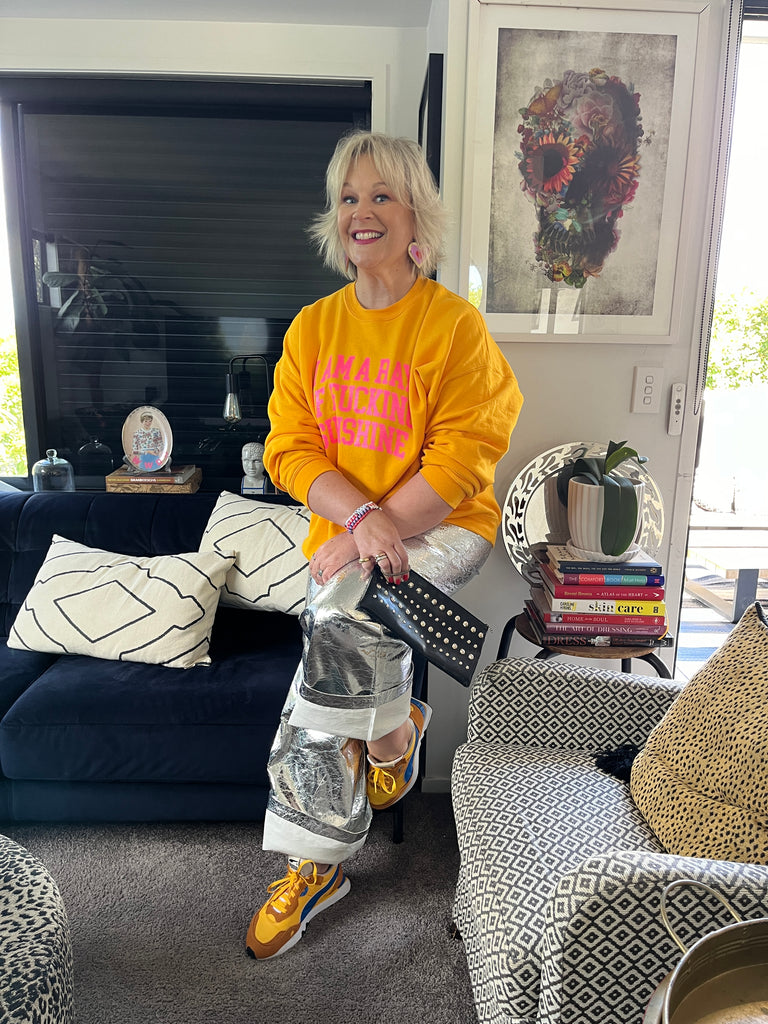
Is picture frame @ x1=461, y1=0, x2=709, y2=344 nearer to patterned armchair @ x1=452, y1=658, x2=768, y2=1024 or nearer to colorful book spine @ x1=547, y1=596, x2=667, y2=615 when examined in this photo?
colorful book spine @ x1=547, y1=596, x2=667, y2=615

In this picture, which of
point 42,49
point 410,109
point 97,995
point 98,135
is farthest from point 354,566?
point 42,49

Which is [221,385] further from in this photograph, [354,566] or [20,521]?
[354,566]

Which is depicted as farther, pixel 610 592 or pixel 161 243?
pixel 161 243

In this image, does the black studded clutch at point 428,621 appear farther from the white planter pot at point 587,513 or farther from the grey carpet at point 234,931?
the grey carpet at point 234,931

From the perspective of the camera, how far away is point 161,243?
265cm

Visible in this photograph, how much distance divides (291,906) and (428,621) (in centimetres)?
69

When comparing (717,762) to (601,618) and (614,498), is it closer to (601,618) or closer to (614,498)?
(601,618)

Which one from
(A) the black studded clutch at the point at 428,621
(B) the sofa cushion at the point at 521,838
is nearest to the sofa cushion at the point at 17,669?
(A) the black studded clutch at the point at 428,621

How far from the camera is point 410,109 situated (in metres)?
2.54

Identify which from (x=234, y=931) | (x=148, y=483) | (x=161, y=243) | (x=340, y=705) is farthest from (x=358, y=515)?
(x=161, y=243)

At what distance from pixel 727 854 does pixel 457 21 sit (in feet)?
6.29

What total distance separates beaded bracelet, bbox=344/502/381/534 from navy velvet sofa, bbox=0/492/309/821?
1.90ft

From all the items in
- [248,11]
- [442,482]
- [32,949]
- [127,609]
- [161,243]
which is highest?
[248,11]

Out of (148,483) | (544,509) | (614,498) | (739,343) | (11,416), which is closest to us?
(614,498)
